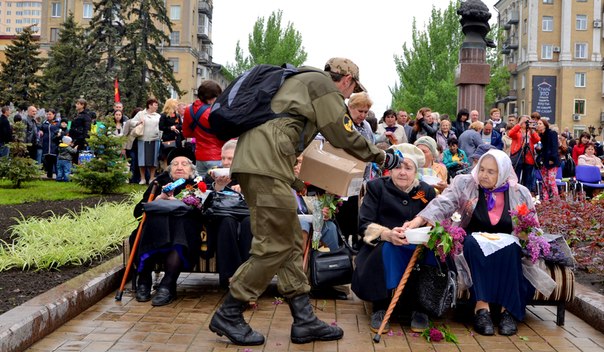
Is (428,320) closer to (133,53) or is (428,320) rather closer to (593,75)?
(133,53)

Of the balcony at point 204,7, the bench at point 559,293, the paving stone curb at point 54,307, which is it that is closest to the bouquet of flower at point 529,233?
the bench at point 559,293

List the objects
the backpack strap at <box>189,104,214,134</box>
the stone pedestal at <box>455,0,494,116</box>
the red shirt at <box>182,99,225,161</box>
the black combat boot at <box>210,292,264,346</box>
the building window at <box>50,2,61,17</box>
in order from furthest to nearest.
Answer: the building window at <box>50,2,61,17</box>, the stone pedestal at <box>455,0,494,116</box>, the red shirt at <box>182,99,225,161</box>, the backpack strap at <box>189,104,214,134</box>, the black combat boot at <box>210,292,264,346</box>

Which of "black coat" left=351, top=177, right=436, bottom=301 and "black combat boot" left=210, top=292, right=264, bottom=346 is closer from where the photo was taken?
"black combat boot" left=210, top=292, right=264, bottom=346

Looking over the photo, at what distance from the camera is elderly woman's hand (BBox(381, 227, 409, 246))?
5773mm

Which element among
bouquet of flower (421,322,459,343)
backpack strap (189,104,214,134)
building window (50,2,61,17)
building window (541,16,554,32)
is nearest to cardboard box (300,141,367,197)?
bouquet of flower (421,322,459,343)

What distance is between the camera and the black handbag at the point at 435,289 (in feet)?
19.1

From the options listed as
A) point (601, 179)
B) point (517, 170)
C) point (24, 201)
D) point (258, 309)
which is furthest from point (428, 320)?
point (601, 179)

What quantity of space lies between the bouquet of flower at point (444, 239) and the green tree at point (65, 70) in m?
45.5

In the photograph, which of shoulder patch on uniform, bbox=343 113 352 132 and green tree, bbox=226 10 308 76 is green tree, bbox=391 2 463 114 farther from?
shoulder patch on uniform, bbox=343 113 352 132

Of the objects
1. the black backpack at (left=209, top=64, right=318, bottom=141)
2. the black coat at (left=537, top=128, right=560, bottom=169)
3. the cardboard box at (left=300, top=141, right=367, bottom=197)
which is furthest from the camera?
the black coat at (left=537, top=128, right=560, bottom=169)

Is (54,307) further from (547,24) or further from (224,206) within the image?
(547,24)

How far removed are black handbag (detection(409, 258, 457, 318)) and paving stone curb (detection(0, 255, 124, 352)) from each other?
269 centimetres

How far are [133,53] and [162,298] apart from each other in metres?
44.3

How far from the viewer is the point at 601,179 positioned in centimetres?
1823
